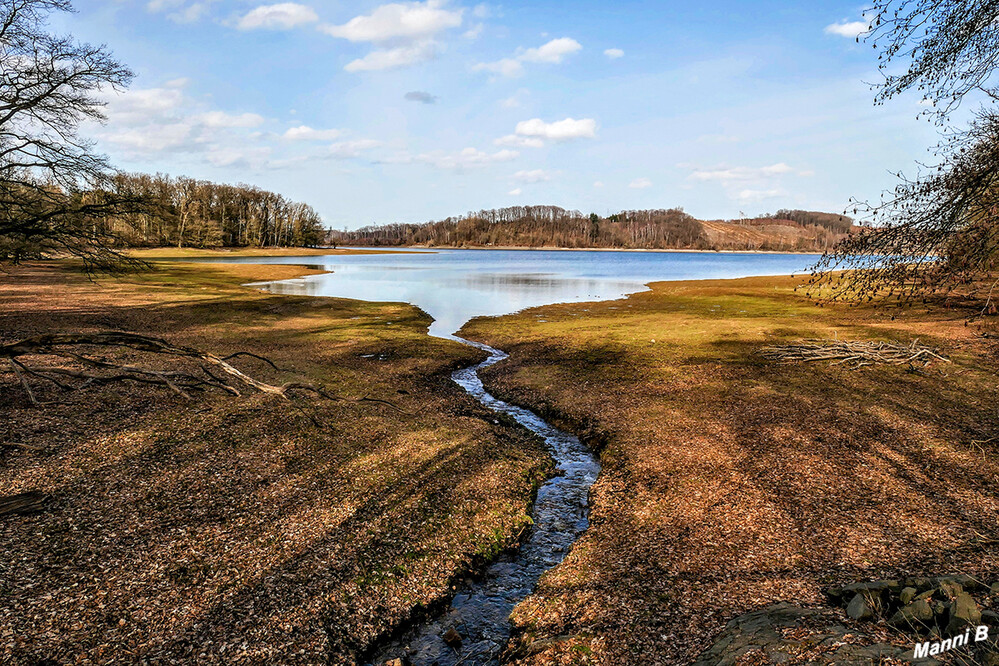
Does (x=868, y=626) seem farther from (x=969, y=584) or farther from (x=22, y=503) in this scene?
(x=22, y=503)

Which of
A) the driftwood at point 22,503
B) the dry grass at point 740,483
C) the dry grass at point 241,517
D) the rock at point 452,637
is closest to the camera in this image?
the dry grass at point 241,517

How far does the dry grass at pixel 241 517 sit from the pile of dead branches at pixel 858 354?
679 inches

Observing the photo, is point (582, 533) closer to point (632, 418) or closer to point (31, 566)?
point (632, 418)

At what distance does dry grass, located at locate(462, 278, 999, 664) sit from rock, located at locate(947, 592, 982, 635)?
61cm

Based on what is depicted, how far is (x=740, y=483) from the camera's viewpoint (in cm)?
1303

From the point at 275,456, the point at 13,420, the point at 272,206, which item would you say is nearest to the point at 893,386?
the point at 275,456

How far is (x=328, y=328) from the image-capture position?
3497 cm

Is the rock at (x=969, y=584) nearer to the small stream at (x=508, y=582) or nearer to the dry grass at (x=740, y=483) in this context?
the dry grass at (x=740, y=483)

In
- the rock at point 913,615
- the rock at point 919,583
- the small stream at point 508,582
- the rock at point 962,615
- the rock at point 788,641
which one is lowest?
the small stream at point 508,582

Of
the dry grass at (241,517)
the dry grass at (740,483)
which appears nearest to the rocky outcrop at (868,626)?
the dry grass at (740,483)

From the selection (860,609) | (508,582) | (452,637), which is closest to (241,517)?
(452,637)

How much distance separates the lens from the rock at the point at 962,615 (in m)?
5.82

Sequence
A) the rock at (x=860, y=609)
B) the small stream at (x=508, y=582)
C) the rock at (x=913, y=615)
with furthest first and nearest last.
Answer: the small stream at (x=508, y=582), the rock at (x=860, y=609), the rock at (x=913, y=615)

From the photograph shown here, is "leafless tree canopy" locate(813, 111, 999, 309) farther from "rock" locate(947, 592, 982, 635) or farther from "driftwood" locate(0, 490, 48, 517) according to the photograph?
"driftwood" locate(0, 490, 48, 517)
